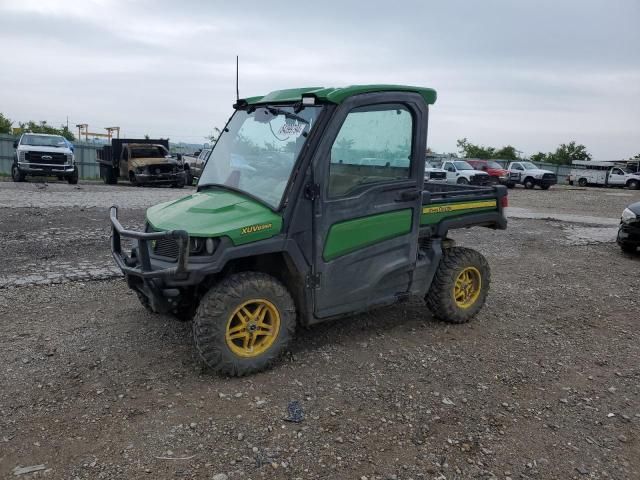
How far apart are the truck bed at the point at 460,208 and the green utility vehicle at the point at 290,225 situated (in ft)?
0.19

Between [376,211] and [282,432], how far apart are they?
1934mm

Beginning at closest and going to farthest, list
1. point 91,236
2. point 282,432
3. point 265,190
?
point 282,432 < point 265,190 < point 91,236

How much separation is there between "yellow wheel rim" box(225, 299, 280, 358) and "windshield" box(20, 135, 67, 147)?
19.2 meters

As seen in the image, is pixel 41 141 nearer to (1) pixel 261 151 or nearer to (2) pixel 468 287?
(1) pixel 261 151

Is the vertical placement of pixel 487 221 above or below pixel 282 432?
above

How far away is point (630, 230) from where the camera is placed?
9.32m

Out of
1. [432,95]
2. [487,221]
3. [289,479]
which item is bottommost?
[289,479]

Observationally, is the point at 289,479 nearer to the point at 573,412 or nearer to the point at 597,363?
the point at 573,412

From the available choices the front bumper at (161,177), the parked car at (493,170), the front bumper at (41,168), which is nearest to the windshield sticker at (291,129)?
the front bumper at (161,177)

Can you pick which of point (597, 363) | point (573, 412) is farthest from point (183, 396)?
point (597, 363)

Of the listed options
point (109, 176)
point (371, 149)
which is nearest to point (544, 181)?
point (109, 176)

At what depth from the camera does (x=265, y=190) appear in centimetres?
409

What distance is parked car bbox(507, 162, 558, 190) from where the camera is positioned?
30.9 metres

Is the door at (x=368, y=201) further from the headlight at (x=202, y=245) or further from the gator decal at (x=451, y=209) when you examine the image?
the headlight at (x=202, y=245)
